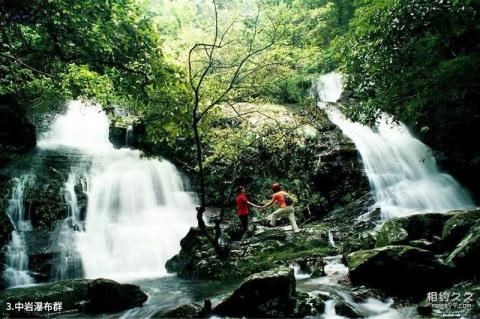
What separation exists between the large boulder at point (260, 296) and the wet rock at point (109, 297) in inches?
81.5

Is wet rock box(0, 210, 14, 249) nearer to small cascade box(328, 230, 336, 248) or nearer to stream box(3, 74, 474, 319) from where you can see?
stream box(3, 74, 474, 319)

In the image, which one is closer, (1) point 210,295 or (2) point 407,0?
(1) point 210,295

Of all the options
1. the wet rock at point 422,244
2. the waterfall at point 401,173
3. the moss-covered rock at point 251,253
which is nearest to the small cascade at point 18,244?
the moss-covered rock at point 251,253

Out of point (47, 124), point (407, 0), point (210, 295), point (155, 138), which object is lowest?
point (210, 295)

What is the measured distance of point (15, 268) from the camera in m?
10.4

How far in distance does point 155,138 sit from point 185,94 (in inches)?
48.0

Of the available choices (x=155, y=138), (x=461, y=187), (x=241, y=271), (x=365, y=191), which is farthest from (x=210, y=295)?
(x=461, y=187)

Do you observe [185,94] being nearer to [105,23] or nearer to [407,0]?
[105,23]

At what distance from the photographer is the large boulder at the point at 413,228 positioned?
8.37 metres

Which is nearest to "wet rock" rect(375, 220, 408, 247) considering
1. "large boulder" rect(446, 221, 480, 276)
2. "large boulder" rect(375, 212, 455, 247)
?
"large boulder" rect(375, 212, 455, 247)

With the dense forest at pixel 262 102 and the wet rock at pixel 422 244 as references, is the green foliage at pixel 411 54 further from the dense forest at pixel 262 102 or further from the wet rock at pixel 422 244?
the wet rock at pixel 422 244

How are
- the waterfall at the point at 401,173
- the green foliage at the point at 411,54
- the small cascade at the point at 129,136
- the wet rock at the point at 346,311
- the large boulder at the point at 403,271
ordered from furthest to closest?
the small cascade at the point at 129,136 → the waterfall at the point at 401,173 → the green foliage at the point at 411,54 → the large boulder at the point at 403,271 → the wet rock at the point at 346,311

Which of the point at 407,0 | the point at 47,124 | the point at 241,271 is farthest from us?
the point at 47,124

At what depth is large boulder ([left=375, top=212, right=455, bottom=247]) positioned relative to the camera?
8.37 meters
